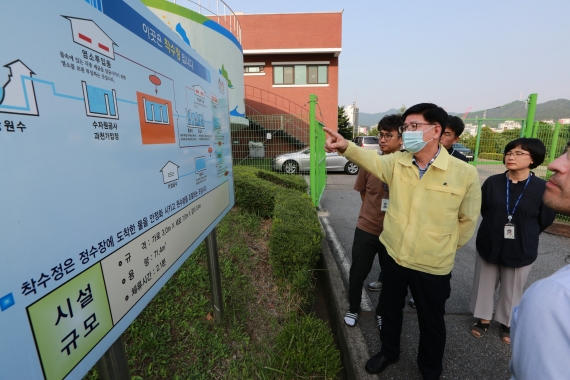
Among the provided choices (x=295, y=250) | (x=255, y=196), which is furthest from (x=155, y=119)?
(x=255, y=196)

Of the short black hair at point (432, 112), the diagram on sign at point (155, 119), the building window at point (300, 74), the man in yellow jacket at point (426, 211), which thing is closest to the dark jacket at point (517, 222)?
the man in yellow jacket at point (426, 211)

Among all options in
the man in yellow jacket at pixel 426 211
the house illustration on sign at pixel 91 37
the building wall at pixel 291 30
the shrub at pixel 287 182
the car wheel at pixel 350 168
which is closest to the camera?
the house illustration on sign at pixel 91 37

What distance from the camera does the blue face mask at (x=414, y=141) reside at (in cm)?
188

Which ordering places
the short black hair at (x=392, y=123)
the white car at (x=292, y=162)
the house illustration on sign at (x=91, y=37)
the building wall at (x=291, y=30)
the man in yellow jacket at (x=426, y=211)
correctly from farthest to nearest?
the building wall at (x=291, y=30)
the white car at (x=292, y=162)
the short black hair at (x=392, y=123)
the man in yellow jacket at (x=426, y=211)
the house illustration on sign at (x=91, y=37)

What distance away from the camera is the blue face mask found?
1.88 metres

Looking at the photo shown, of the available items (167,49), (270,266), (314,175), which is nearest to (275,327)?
(270,266)

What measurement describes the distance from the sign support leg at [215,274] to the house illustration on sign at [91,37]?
1513 mm

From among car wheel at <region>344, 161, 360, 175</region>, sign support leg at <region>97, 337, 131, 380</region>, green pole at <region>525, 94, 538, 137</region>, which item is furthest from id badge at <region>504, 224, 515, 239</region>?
car wheel at <region>344, 161, 360, 175</region>

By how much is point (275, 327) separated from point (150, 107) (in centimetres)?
215

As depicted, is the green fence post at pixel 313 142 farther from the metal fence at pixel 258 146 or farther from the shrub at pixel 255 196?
the metal fence at pixel 258 146

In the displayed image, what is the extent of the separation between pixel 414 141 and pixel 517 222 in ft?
4.45

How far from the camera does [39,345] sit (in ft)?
2.30

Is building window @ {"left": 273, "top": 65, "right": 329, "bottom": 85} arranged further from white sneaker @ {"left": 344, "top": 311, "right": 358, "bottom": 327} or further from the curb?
white sneaker @ {"left": 344, "top": 311, "right": 358, "bottom": 327}

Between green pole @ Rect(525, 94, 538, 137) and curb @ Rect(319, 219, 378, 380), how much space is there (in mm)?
5232
